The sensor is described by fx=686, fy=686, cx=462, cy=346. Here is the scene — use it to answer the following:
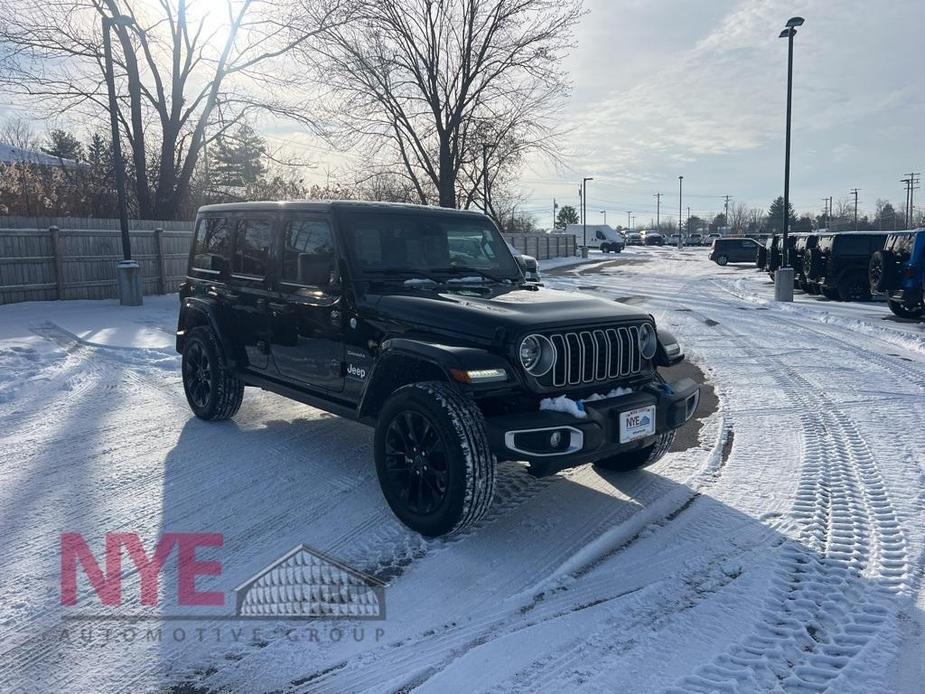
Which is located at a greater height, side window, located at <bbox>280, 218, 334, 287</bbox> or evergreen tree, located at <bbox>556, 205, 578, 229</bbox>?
evergreen tree, located at <bbox>556, 205, 578, 229</bbox>

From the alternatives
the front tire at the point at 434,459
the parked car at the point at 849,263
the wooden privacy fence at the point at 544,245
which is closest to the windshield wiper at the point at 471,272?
the front tire at the point at 434,459

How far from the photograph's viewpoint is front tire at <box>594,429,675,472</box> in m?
4.75

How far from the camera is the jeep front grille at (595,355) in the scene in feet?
13.0

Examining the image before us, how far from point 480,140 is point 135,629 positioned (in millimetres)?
27168

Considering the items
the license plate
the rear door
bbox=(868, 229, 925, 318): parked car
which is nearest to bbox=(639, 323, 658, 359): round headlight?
the license plate

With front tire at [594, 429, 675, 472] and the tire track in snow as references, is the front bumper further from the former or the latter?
the tire track in snow

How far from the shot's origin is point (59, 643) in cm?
300

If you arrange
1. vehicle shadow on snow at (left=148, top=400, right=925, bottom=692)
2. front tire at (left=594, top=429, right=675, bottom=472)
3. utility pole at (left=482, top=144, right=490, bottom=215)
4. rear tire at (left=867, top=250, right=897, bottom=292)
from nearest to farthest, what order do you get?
vehicle shadow on snow at (left=148, top=400, right=925, bottom=692), front tire at (left=594, top=429, right=675, bottom=472), rear tire at (left=867, top=250, right=897, bottom=292), utility pole at (left=482, top=144, right=490, bottom=215)

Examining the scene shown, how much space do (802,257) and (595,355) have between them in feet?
62.7

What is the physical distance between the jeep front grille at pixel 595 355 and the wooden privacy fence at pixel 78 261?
14960 mm

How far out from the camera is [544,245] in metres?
48.8

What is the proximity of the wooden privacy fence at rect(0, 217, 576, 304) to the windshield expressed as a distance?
13274 mm

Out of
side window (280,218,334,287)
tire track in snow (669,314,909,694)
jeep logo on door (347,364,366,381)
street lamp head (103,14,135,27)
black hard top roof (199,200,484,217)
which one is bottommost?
tire track in snow (669,314,909,694)

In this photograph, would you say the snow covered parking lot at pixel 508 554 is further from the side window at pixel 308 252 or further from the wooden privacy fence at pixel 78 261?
the wooden privacy fence at pixel 78 261
